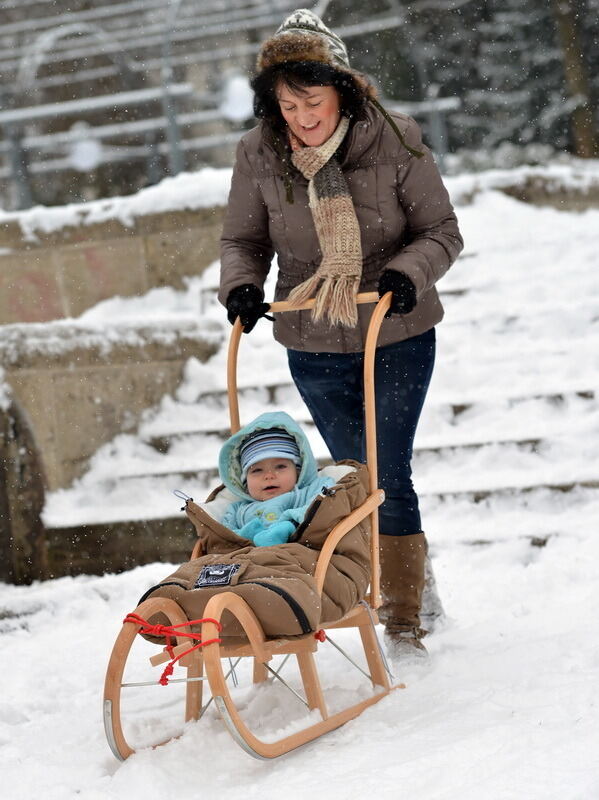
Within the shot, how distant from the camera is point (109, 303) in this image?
7750 mm

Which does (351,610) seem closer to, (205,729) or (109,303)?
(205,729)

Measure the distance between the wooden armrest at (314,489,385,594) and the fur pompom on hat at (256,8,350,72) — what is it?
1301mm

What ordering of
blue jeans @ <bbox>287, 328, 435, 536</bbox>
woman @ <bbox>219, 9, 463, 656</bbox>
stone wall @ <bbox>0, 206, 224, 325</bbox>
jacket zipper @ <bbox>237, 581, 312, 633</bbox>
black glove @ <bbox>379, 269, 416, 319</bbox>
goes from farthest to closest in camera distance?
stone wall @ <bbox>0, 206, 224, 325</bbox>
blue jeans @ <bbox>287, 328, 435, 536</bbox>
woman @ <bbox>219, 9, 463, 656</bbox>
black glove @ <bbox>379, 269, 416, 319</bbox>
jacket zipper @ <bbox>237, 581, 312, 633</bbox>

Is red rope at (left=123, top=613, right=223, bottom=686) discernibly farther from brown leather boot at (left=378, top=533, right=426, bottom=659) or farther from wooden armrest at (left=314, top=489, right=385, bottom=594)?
brown leather boot at (left=378, top=533, right=426, bottom=659)

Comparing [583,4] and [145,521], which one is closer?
[145,521]

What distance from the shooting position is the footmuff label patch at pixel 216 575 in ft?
9.28

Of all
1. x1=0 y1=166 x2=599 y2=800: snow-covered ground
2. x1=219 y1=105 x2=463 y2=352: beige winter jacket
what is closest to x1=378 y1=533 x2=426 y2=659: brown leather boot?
x1=0 y1=166 x2=599 y2=800: snow-covered ground

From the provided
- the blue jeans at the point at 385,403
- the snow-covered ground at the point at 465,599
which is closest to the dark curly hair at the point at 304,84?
the blue jeans at the point at 385,403

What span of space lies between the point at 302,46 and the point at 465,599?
2346mm

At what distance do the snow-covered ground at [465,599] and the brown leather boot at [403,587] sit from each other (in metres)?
0.11

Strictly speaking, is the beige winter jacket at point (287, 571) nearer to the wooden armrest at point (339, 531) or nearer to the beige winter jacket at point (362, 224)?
the wooden armrest at point (339, 531)

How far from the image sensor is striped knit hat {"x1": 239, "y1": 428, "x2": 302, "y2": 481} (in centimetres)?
326

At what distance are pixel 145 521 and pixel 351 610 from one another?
2.52 metres

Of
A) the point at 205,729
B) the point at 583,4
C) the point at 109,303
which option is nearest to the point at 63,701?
the point at 205,729
